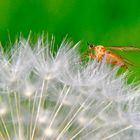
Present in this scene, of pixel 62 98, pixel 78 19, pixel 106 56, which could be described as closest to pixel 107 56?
pixel 106 56

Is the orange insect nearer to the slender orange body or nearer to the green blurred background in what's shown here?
the slender orange body

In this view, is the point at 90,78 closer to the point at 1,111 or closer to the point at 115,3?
the point at 1,111

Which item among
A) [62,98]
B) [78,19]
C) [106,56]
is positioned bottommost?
[62,98]

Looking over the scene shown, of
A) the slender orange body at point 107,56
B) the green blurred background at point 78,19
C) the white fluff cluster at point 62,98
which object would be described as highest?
the green blurred background at point 78,19

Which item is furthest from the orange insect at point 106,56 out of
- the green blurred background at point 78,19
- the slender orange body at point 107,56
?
the green blurred background at point 78,19

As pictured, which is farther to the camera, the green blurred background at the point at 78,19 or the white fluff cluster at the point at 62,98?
the green blurred background at the point at 78,19

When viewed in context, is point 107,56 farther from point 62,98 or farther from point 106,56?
point 62,98

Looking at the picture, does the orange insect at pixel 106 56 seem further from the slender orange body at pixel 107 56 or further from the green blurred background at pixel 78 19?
the green blurred background at pixel 78 19
